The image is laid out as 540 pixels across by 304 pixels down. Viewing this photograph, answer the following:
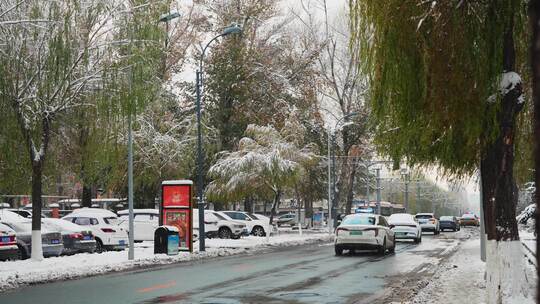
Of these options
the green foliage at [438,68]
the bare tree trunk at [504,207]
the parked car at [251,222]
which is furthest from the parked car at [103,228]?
the bare tree trunk at [504,207]

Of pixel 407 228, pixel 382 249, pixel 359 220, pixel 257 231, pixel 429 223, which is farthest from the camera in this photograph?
pixel 429 223

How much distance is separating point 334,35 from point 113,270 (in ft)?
122

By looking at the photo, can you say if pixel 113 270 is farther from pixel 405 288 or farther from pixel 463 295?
pixel 463 295

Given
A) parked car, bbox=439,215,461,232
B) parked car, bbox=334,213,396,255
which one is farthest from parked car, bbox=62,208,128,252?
parked car, bbox=439,215,461,232

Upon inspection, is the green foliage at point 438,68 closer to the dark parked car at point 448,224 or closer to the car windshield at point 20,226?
the car windshield at point 20,226

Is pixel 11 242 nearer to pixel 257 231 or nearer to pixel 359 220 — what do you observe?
pixel 359 220

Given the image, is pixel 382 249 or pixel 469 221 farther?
pixel 469 221

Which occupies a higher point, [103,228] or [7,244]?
[103,228]

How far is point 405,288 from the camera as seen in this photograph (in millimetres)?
15234

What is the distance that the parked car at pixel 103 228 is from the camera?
28688 mm

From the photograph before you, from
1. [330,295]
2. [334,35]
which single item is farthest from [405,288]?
[334,35]

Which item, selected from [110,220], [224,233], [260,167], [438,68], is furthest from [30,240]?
[260,167]

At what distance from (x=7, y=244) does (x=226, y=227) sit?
19.7m

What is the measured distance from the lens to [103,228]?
28.8 m
